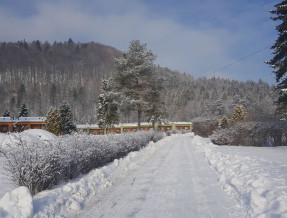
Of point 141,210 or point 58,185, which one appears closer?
point 141,210

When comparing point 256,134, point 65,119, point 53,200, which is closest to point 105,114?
point 65,119

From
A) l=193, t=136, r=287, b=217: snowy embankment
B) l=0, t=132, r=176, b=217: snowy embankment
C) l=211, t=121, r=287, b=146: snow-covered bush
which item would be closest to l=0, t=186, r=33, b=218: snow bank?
Answer: l=0, t=132, r=176, b=217: snowy embankment

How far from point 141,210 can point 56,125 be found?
156ft

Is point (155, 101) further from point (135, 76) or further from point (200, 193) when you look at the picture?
point (200, 193)

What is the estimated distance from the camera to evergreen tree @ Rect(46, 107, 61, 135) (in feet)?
161

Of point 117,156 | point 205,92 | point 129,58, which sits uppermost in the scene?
point 205,92

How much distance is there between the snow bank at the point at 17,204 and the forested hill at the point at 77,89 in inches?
3020

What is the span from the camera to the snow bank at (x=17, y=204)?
4281 millimetres

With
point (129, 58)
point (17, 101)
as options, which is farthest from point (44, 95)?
point (129, 58)

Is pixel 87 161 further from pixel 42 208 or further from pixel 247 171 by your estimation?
pixel 247 171

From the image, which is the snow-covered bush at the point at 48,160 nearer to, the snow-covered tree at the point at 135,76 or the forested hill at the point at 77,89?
the snow-covered tree at the point at 135,76

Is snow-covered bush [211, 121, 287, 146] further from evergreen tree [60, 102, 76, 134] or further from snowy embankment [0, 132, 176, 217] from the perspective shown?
evergreen tree [60, 102, 76, 134]

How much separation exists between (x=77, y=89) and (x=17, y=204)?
134 metres

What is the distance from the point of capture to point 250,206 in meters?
5.38
